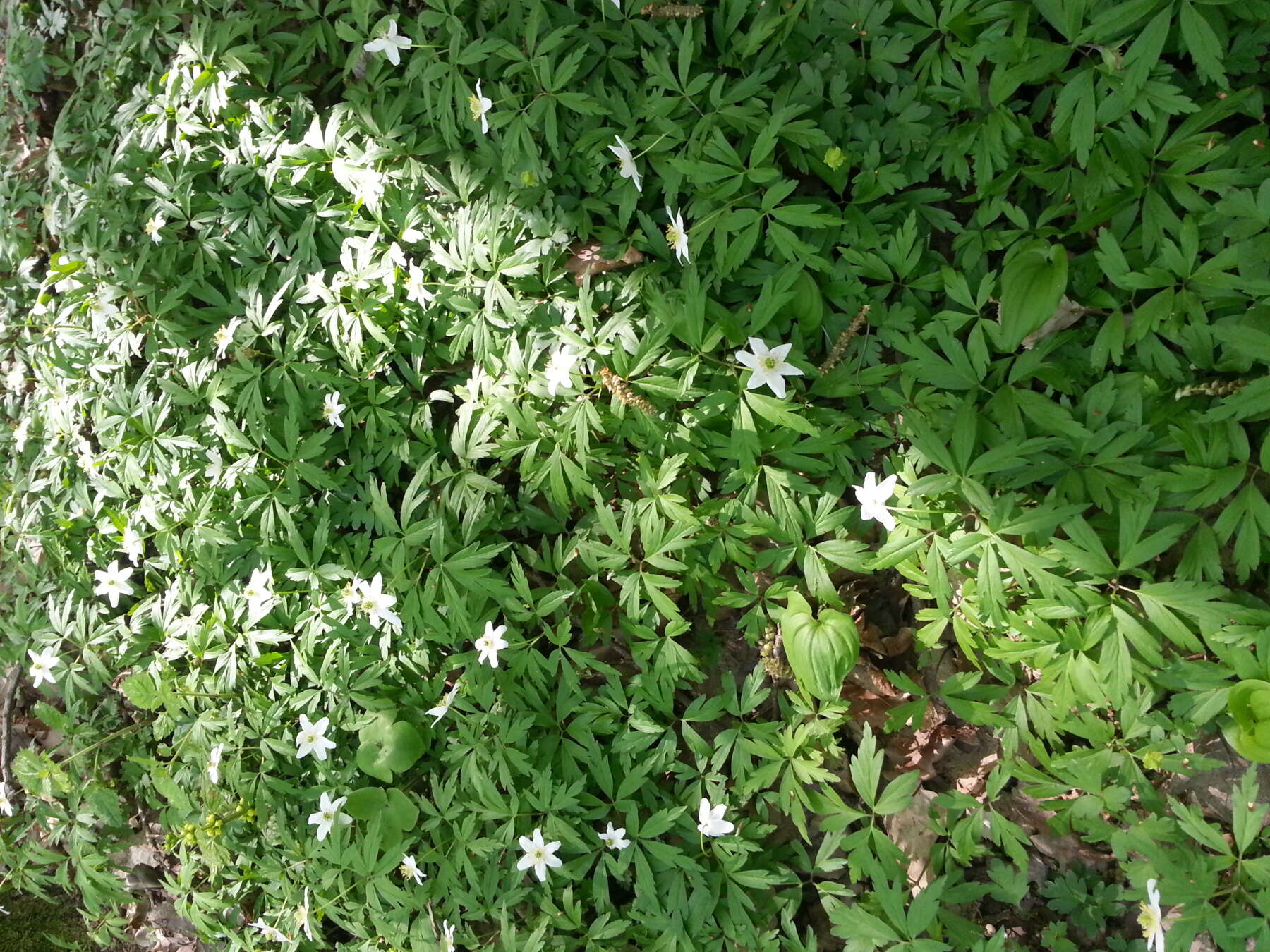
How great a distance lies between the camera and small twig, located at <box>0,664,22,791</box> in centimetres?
393

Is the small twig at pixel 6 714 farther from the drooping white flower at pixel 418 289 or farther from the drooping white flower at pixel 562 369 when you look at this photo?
the drooping white flower at pixel 562 369

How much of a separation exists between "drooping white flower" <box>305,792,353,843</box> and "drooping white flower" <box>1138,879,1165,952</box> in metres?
2.31

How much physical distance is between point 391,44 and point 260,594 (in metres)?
1.87

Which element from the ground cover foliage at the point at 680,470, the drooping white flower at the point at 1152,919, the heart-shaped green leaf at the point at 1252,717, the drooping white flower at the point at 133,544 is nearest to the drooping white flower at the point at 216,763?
the ground cover foliage at the point at 680,470

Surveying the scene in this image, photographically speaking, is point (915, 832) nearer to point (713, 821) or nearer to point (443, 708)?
point (713, 821)

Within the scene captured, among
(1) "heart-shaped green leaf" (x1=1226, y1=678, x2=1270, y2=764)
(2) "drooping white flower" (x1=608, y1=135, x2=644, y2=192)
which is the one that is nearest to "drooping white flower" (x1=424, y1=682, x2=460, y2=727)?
(2) "drooping white flower" (x1=608, y1=135, x2=644, y2=192)

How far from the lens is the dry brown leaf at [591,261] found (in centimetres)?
253

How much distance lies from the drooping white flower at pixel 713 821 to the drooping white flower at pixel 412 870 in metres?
0.99

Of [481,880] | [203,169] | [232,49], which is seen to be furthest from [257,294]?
[481,880]

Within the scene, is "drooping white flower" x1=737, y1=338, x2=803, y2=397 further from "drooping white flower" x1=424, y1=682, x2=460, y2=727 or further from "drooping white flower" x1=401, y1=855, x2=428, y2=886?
"drooping white flower" x1=401, y1=855, x2=428, y2=886

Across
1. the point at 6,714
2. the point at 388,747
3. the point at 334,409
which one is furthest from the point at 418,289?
the point at 6,714

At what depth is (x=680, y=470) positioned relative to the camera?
7.79 feet

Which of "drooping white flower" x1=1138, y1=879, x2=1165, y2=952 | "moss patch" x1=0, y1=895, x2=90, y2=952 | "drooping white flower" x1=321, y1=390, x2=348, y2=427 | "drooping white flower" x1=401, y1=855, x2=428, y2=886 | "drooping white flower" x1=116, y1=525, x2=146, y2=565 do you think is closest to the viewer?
"drooping white flower" x1=1138, y1=879, x2=1165, y2=952

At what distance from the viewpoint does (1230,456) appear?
1.80m
